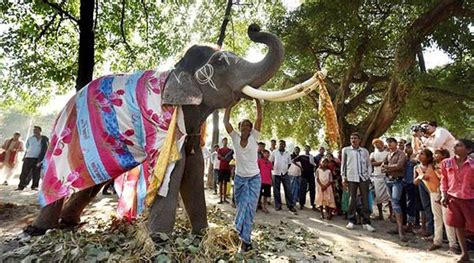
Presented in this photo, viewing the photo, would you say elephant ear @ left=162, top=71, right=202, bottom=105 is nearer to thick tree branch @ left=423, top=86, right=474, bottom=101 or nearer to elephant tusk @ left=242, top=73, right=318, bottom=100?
elephant tusk @ left=242, top=73, right=318, bottom=100

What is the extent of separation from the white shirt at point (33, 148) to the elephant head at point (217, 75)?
814 cm

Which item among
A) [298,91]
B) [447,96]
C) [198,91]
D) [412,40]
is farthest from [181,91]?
[447,96]

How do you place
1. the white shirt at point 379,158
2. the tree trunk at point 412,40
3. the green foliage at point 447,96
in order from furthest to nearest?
the green foliage at point 447,96
the tree trunk at point 412,40
the white shirt at point 379,158

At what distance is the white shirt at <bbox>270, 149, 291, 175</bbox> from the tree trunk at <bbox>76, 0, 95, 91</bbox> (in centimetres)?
506

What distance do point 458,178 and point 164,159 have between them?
13.5 ft

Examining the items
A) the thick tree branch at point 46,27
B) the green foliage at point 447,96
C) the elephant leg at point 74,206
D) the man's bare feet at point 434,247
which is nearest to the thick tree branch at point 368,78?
the green foliage at point 447,96

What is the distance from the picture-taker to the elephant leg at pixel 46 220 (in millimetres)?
4160

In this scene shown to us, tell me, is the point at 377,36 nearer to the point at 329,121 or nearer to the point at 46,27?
the point at 329,121

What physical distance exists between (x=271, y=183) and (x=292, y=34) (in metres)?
4.81

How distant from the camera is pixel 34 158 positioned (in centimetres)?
1055

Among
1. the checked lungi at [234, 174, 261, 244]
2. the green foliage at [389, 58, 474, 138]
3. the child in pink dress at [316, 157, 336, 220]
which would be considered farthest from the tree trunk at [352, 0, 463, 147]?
the checked lungi at [234, 174, 261, 244]

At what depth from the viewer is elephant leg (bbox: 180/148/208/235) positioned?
4.23m

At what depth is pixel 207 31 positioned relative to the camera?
1341 cm

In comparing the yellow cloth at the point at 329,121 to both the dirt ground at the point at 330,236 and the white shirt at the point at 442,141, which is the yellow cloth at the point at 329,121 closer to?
the dirt ground at the point at 330,236
